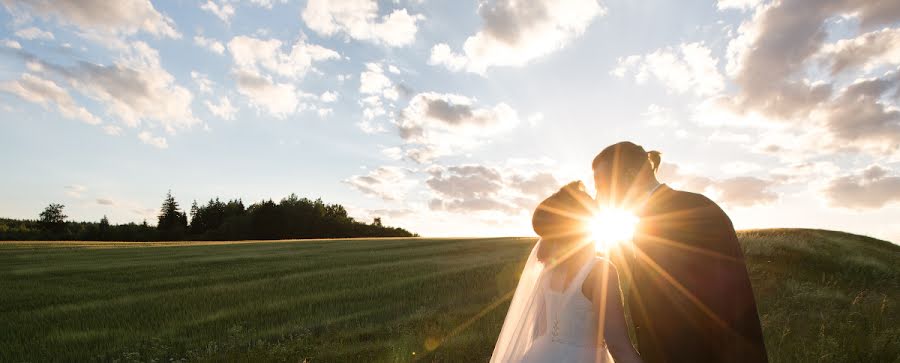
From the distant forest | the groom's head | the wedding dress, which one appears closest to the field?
the wedding dress

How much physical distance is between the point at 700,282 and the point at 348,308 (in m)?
11.0

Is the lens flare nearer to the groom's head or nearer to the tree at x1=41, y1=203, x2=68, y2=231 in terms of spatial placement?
the groom's head

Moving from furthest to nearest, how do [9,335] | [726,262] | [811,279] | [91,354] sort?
[811,279]
[9,335]
[91,354]
[726,262]

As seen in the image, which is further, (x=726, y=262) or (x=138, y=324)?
(x=138, y=324)

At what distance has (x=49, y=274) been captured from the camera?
21969 mm

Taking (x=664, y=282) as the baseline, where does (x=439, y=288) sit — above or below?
below

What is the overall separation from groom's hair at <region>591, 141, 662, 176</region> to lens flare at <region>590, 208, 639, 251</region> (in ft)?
1.13

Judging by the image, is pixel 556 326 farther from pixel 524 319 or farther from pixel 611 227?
pixel 611 227

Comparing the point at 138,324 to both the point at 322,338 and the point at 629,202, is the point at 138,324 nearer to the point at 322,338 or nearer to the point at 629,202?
the point at 322,338

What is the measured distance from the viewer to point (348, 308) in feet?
43.7

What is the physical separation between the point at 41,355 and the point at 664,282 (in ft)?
38.6

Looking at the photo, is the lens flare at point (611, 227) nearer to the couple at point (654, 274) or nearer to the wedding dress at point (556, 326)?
the couple at point (654, 274)

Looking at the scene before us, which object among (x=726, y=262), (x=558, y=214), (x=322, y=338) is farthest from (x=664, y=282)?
(x=322, y=338)

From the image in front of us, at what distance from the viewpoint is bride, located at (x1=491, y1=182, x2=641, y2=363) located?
3.70 meters
